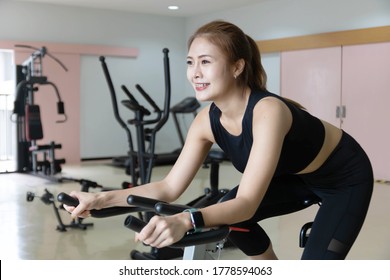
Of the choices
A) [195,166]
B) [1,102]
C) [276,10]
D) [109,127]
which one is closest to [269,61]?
[276,10]

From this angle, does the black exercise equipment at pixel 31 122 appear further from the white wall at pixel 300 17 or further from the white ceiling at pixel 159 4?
the white wall at pixel 300 17

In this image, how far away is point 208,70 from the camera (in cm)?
140

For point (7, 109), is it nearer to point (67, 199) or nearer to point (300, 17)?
point (300, 17)

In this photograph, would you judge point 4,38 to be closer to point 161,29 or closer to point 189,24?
point 161,29

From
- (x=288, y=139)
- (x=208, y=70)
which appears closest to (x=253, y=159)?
(x=288, y=139)

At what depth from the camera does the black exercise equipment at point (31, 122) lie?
664 cm

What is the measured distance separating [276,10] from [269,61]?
0.83 meters

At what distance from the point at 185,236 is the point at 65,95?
761 cm

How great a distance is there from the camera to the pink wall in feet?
26.7

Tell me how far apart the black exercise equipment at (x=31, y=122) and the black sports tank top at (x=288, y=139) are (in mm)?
5281

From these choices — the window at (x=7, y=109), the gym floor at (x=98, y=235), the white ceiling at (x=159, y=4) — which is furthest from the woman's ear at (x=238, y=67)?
the window at (x=7, y=109)

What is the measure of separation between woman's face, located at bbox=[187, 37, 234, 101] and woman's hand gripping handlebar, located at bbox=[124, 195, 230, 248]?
0.38 metres

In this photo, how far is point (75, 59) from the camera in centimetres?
839

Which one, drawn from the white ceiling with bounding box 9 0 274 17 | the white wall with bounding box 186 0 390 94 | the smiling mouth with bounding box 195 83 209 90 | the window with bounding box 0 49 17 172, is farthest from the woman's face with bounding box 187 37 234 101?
the window with bounding box 0 49 17 172
